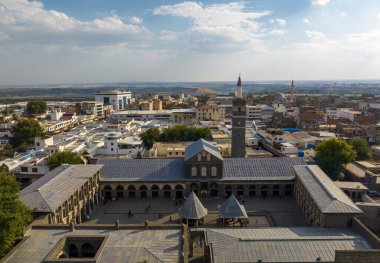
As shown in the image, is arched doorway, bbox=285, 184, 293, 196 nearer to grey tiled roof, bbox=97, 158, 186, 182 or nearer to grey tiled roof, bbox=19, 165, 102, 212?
grey tiled roof, bbox=97, 158, 186, 182

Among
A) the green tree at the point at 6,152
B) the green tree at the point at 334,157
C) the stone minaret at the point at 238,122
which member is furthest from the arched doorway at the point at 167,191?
the green tree at the point at 6,152

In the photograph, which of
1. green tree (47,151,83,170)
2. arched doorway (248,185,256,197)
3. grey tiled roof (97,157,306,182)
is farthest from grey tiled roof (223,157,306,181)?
green tree (47,151,83,170)

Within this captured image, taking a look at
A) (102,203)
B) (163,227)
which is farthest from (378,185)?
(102,203)

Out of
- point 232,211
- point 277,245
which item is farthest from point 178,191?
point 277,245

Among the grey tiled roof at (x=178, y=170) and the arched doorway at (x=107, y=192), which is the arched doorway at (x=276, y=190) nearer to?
the grey tiled roof at (x=178, y=170)

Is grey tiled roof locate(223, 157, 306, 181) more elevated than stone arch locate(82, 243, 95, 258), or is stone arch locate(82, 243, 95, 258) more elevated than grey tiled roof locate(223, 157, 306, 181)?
grey tiled roof locate(223, 157, 306, 181)

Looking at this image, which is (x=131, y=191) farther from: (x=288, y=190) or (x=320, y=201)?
(x=320, y=201)
